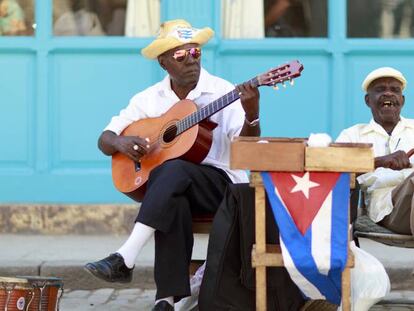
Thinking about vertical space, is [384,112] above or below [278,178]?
above

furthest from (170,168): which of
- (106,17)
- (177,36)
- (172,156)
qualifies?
(106,17)

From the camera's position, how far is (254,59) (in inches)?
277

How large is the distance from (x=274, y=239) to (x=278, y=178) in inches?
19.6

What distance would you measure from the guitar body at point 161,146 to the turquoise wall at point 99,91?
1955mm

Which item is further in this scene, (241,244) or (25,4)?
(25,4)

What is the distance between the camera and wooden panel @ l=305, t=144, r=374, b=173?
4035 mm

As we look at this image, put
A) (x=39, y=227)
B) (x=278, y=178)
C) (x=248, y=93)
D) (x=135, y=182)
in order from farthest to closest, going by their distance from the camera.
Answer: (x=39, y=227) < (x=135, y=182) < (x=248, y=93) < (x=278, y=178)

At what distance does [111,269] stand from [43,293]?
14.3 inches

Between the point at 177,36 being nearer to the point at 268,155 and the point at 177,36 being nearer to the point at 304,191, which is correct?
the point at 268,155

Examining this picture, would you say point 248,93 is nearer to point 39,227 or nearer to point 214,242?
point 214,242

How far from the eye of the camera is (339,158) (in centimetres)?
405

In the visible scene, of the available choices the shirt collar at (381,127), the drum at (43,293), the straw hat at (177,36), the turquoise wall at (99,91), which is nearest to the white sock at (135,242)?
the drum at (43,293)

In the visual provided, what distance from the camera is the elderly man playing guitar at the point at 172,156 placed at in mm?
4609

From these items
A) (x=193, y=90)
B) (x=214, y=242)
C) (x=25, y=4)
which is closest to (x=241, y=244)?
(x=214, y=242)
